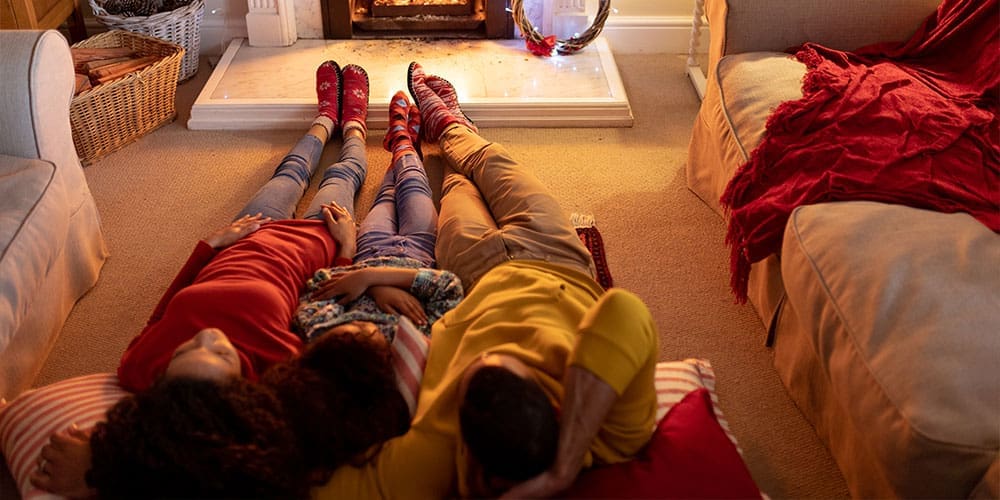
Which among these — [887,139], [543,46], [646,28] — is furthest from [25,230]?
[646,28]

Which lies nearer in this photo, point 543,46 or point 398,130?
point 398,130

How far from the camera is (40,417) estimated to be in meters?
1.34

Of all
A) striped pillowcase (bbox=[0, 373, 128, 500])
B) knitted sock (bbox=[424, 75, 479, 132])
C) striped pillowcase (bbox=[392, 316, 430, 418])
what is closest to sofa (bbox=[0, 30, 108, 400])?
striped pillowcase (bbox=[0, 373, 128, 500])

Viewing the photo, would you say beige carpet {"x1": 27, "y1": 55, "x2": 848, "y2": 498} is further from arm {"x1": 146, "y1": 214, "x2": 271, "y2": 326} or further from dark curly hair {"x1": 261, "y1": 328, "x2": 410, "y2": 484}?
dark curly hair {"x1": 261, "y1": 328, "x2": 410, "y2": 484}

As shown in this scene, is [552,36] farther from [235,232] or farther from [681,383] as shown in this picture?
[681,383]

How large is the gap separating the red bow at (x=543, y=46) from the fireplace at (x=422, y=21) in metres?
0.19

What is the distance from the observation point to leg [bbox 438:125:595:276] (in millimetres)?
1743

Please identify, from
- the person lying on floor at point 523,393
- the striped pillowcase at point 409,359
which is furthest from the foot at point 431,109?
→ the striped pillowcase at point 409,359

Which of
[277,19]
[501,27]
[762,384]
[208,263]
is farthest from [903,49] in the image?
[277,19]

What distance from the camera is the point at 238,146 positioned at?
2.58 m

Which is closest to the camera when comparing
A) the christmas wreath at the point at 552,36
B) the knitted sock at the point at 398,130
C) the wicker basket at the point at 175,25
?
the knitted sock at the point at 398,130

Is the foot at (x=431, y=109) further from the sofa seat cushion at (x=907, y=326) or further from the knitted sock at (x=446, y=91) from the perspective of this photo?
the sofa seat cushion at (x=907, y=326)

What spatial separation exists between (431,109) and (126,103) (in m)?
0.93

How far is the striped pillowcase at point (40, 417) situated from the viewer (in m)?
1.30
